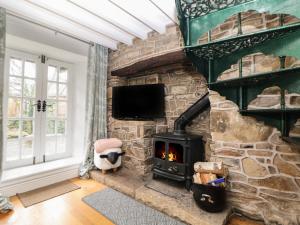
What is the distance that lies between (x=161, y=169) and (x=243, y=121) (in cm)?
127

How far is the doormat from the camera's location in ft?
6.95

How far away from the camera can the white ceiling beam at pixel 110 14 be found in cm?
202

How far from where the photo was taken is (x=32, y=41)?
8.82ft

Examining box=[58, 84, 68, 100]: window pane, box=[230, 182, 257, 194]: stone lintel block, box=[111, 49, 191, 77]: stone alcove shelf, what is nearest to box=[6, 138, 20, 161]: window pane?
box=[58, 84, 68, 100]: window pane

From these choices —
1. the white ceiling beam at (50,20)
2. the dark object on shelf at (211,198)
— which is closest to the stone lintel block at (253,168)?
the dark object on shelf at (211,198)

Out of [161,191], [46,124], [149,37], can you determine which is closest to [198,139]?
[161,191]

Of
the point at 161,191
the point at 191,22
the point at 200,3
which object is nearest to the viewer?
the point at 200,3

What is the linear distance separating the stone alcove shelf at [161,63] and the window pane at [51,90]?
1314mm

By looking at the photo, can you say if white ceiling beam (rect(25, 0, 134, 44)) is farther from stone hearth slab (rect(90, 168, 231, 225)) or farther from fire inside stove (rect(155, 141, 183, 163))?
stone hearth slab (rect(90, 168, 231, 225))

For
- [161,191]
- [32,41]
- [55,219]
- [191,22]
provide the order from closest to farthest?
[191,22] < [55,219] < [161,191] < [32,41]

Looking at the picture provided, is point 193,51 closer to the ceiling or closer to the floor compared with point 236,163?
closer to the ceiling

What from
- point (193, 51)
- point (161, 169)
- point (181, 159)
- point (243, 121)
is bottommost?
point (161, 169)

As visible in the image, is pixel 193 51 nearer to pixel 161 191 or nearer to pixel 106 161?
pixel 161 191

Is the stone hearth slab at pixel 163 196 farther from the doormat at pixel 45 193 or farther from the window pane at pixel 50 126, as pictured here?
the window pane at pixel 50 126
